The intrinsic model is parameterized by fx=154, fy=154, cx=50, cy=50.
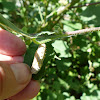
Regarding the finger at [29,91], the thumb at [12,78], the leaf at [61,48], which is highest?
the leaf at [61,48]

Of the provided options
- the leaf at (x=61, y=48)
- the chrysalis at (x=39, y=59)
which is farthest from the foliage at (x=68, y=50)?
the chrysalis at (x=39, y=59)

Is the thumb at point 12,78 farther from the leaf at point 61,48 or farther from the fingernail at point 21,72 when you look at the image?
the leaf at point 61,48

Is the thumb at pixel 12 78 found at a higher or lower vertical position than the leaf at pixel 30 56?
lower

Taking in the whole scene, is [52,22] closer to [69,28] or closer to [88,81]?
[69,28]

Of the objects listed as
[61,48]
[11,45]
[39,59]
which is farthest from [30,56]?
[61,48]

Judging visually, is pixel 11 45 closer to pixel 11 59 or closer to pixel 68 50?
pixel 11 59

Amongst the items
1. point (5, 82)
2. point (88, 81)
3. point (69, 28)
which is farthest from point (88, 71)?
point (5, 82)
